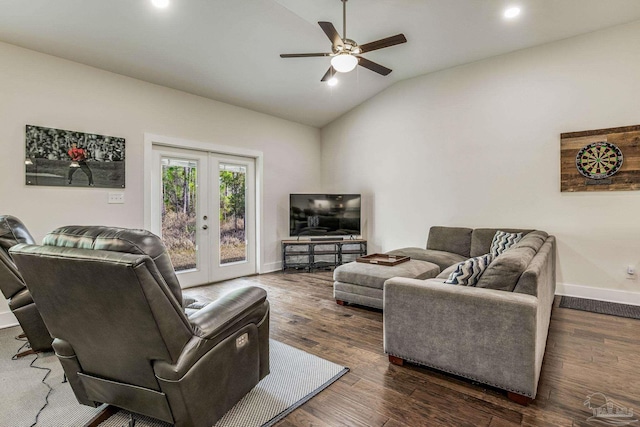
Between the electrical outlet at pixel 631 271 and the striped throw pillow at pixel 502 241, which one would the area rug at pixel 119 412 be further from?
the electrical outlet at pixel 631 271

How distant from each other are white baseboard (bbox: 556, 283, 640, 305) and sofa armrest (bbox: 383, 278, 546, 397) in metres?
2.56

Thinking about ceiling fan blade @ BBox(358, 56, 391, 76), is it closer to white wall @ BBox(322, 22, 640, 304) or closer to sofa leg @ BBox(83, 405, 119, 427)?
white wall @ BBox(322, 22, 640, 304)

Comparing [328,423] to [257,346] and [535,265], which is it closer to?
[257,346]

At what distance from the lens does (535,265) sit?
2.13 metres

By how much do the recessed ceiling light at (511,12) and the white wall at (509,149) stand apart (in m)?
0.90

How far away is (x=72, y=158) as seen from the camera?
342 centimetres

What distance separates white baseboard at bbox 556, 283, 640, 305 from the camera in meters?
3.62

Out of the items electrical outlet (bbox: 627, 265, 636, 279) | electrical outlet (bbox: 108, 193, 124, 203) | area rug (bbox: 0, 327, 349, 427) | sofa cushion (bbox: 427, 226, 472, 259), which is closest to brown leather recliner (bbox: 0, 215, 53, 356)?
area rug (bbox: 0, 327, 349, 427)

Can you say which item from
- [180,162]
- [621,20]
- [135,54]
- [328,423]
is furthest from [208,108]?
[621,20]

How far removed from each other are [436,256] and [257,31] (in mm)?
3586

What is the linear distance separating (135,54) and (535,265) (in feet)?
14.3

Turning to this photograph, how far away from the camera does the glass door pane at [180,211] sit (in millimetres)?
4367

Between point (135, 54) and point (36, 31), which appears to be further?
point (135, 54)

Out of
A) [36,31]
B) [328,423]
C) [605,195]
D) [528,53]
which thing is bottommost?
[328,423]
